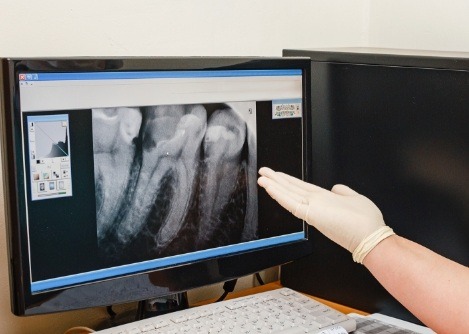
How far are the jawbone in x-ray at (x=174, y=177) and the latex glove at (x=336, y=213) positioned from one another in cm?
8

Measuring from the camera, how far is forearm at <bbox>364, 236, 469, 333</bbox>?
814mm

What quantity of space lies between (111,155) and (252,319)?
0.31 m

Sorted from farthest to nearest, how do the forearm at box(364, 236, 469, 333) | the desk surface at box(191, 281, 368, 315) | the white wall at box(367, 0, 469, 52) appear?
the white wall at box(367, 0, 469, 52)
the desk surface at box(191, 281, 368, 315)
the forearm at box(364, 236, 469, 333)

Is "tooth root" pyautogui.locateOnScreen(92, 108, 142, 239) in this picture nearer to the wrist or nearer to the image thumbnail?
the image thumbnail

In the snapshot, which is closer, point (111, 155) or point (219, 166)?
point (111, 155)

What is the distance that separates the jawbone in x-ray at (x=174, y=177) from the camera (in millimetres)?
924

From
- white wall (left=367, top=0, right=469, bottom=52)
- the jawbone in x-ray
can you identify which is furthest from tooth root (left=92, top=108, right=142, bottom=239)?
white wall (left=367, top=0, right=469, bottom=52)

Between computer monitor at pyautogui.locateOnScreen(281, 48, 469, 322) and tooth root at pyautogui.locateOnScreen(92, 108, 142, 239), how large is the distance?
386 mm

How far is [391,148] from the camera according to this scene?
1.12m

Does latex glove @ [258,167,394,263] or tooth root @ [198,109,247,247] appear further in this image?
tooth root @ [198,109,247,247]

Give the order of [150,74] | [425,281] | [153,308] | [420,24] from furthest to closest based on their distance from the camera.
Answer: [420,24], [153,308], [150,74], [425,281]

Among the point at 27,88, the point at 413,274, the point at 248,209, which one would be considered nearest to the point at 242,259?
the point at 248,209

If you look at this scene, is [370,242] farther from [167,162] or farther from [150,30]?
[150,30]

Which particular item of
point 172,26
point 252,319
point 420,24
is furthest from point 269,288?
point 420,24
